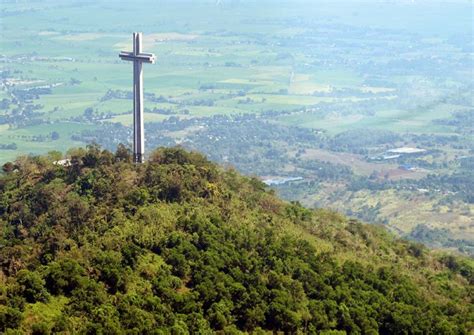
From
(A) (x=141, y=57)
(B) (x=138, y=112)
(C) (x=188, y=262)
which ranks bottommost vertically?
(C) (x=188, y=262)

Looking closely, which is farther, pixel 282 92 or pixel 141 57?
pixel 282 92

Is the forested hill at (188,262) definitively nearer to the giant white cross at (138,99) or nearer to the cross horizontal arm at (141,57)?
the giant white cross at (138,99)

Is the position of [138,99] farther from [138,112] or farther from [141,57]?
[141,57]

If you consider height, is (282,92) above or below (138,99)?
below

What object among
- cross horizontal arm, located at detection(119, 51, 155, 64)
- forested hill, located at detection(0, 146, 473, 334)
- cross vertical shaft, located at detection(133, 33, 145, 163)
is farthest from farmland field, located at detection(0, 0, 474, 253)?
cross horizontal arm, located at detection(119, 51, 155, 64)

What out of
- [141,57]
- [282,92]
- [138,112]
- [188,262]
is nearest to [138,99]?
[138,112]

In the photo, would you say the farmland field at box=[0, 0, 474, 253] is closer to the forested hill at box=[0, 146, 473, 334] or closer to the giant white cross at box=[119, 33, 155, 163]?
the forested hill at box=[0, 146, 473, 334]

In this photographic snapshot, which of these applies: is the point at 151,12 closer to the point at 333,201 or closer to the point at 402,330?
the point at 333,201

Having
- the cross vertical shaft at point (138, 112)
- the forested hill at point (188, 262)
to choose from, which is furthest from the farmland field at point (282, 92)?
the cross vertical shaft at point (138, 112)

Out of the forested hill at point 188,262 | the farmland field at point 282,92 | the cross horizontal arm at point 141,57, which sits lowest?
the farmland field at point 282,92
